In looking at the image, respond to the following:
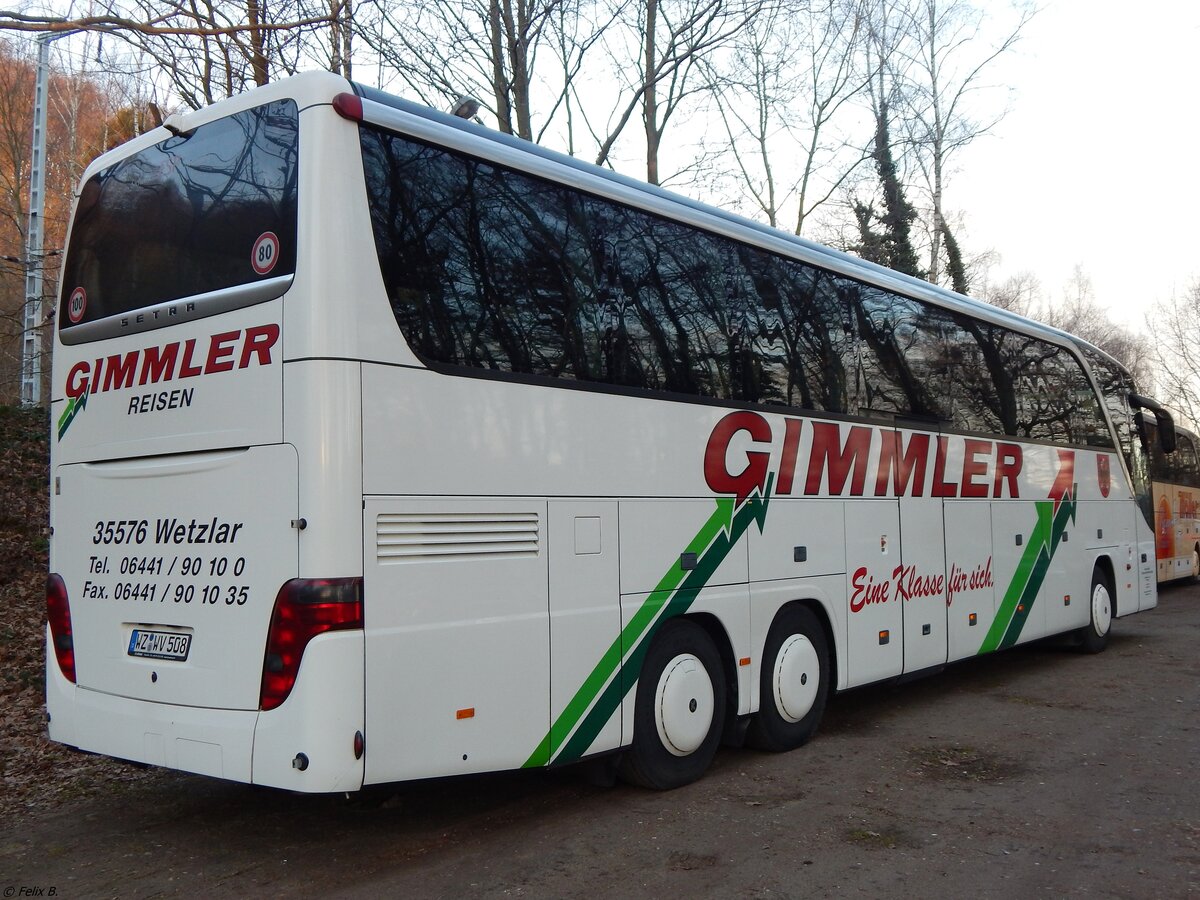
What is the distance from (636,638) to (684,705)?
68 cm

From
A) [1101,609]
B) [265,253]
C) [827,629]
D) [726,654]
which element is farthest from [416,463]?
[1101,609]

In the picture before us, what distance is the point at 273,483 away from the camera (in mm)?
4895

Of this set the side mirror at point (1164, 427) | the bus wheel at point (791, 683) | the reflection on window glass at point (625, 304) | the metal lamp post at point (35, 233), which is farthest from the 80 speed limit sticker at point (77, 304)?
the side mirror at point (1164, 427)

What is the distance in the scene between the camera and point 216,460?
5160 mm

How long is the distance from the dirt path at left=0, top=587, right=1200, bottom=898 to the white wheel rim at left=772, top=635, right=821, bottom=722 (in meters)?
0.34

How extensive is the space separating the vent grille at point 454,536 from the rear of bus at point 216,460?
195mm

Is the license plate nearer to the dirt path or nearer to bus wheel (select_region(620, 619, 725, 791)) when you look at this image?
the dirt path

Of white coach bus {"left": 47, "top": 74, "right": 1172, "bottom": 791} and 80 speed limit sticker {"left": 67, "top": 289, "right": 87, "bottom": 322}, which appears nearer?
white coach bus {"left": 47, "top": 74, "right": 1172, "bottom": 791}

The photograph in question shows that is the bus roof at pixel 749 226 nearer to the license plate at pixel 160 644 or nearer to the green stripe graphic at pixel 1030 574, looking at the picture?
the green stripe graphic at pixel 1030 574

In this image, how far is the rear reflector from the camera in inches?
198

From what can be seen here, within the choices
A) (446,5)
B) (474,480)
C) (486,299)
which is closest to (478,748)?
(474,480)

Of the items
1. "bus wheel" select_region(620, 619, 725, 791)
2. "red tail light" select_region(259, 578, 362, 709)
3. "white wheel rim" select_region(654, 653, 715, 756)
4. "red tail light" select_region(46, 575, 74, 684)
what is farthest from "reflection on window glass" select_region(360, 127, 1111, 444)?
"red tail light" select_region(46, 575, 74, 684)

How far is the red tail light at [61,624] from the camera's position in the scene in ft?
19.3

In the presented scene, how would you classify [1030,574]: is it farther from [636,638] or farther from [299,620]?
[299,620]
